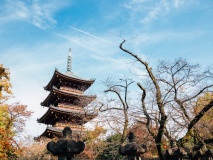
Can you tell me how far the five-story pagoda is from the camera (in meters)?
24.9

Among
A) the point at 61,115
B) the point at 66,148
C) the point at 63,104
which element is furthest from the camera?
the point at 63,104

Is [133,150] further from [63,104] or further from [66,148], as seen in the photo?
[63,104]

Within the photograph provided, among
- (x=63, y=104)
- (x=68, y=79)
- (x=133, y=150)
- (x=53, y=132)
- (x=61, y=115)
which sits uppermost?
(x=68, y=79)

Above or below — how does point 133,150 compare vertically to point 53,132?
below

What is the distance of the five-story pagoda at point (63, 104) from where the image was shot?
24.9m

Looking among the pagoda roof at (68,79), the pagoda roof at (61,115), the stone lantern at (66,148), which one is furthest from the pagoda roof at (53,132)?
the stone lantern at (66,148)

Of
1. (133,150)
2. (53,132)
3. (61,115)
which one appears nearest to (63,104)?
(61,115)

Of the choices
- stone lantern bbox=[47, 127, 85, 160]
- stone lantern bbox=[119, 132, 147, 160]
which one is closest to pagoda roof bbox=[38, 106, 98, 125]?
stone lantern bbox=[119, 132, 147, 160]

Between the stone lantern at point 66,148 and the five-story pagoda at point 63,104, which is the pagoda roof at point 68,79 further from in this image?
the stone lantern at point 66,148

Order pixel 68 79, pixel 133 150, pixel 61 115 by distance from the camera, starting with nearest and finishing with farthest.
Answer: pixel 133 150
pixel 61 115
pixel 68 79

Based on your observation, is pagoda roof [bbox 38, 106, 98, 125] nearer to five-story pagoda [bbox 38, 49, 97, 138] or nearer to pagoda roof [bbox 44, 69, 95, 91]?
five-story pagoda [bbox 38, 49, 97, 138]

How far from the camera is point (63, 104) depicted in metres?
27.2

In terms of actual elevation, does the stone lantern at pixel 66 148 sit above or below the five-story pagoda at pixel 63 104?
below

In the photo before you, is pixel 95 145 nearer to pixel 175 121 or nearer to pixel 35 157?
pixel 35 157
